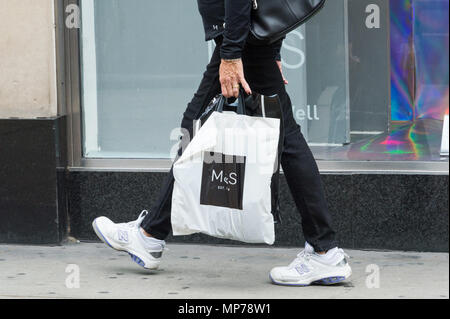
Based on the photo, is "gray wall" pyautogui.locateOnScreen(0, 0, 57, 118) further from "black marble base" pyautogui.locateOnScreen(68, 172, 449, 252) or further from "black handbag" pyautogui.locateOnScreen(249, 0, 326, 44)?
"black handbag" pyautogui.locateOnScreen(249, 0, 326, 44)

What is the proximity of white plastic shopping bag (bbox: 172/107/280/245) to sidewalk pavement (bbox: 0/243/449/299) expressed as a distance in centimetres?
37

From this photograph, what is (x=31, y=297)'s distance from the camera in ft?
15.6

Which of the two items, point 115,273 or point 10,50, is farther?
point 10,50

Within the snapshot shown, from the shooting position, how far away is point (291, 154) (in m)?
4.85

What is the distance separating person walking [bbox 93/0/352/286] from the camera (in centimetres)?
473

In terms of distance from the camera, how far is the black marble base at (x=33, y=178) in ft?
19.1

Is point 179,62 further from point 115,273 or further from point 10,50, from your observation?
point 115,273

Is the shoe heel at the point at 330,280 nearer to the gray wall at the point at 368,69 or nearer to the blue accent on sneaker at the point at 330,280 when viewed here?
the blue accent on sneaker at the point at 330,280

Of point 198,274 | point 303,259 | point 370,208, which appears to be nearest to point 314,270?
point 303,259

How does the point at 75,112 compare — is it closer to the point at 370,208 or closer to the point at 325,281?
the point at 370,208

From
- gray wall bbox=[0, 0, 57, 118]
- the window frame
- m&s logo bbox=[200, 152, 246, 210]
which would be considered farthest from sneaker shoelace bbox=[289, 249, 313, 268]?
gray wall bbox=[0, 0, 57, 118]

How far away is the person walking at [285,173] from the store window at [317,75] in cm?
98

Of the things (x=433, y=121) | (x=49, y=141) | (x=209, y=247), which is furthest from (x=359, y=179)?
(x=49, y=141)

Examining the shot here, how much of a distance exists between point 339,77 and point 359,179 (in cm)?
63
